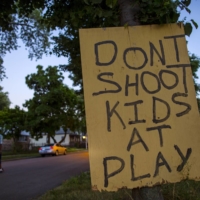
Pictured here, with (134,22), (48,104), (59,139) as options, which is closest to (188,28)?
(134,22)

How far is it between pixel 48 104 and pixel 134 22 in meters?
29.6

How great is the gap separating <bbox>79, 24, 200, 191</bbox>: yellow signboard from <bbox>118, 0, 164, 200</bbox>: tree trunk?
305 mm

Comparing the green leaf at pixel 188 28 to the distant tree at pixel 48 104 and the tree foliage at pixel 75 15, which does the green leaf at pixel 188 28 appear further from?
the distant tree at pixel 48 104

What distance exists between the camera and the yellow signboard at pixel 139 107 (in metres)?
1.95

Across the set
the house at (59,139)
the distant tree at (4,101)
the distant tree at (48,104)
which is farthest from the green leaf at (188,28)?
the distant tree at (4,101)

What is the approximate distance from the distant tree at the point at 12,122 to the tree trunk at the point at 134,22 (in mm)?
29229

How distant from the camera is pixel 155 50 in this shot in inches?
87.4

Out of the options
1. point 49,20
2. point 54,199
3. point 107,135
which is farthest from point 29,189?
point 107,135

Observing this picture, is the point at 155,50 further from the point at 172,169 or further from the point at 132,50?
the point at 172,169

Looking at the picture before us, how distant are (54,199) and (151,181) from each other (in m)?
2.95

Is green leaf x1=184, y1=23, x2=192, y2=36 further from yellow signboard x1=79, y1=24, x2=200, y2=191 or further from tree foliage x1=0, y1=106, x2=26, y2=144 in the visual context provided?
tree foliage x1=0, y1=106, x2=26, y2=144

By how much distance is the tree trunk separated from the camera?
7.32 ft

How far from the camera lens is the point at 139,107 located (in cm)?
207

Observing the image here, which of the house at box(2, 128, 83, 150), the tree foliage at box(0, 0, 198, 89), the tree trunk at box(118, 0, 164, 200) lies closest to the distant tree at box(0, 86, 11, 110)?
the house at box(2, 128, 83, 150)
